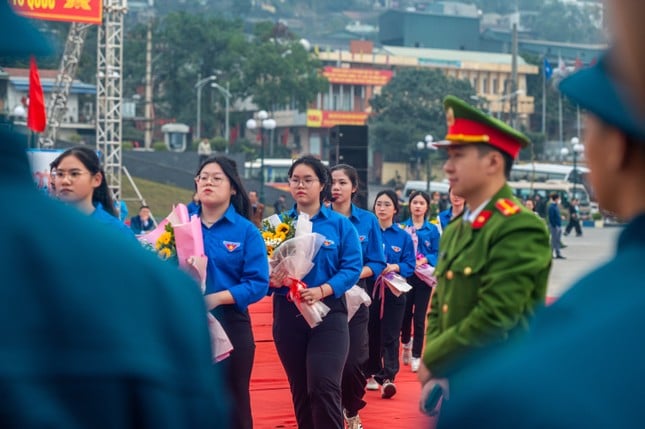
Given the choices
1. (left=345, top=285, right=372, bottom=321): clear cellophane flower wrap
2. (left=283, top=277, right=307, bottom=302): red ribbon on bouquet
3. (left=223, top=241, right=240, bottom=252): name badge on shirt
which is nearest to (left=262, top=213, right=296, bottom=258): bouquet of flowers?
(left=283, top=277, right=307, bottom=302): red ribbon on bouquet

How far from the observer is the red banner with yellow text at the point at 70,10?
35.4 metres

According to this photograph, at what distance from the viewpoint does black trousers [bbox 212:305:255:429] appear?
6742mm

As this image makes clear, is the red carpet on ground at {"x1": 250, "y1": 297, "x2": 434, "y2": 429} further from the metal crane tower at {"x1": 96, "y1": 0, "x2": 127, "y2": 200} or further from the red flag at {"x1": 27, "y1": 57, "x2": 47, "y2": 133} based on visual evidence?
the metal crane tower at {"x1": 96, "y1": 0, "x2": 127, "y2": 200}

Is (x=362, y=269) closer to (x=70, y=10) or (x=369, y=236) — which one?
(x=369, y=236)

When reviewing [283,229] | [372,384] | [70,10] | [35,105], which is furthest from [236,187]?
[70,10]

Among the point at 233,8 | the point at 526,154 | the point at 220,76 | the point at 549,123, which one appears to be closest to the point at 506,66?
the point at 549,123

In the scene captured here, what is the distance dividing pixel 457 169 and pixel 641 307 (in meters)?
3.34

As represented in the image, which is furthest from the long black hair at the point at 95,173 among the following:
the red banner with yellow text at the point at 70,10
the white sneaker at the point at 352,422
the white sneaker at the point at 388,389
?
the red banner with yellow text at the point at 70,10

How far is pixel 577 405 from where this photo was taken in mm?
1260

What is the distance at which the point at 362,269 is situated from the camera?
8.98 metres

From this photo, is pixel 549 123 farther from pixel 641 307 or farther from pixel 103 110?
pixel 641 307

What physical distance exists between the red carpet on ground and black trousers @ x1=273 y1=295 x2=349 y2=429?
3.99 feet

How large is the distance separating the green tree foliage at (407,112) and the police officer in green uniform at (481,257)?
244ft

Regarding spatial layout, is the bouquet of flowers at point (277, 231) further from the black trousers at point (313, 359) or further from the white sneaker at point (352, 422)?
the white sneaker at point (352, 422)
